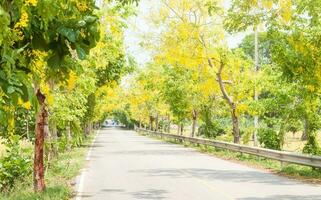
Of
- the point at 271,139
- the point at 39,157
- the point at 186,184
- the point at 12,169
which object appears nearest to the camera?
the point at 39,157

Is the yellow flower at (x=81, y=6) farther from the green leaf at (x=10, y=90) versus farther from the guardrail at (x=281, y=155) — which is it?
A: the guardrail at (x=281, y=155)

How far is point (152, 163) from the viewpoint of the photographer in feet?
78.3

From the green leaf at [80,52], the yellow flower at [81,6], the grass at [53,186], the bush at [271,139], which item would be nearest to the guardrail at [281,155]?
the bush at [271,139]

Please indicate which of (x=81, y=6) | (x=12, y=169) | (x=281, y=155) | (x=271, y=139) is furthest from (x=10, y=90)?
(x=271, y=139)

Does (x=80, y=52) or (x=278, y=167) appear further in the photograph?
(x=278, y=167)

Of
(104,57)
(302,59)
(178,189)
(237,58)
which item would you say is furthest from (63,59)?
(237,58)

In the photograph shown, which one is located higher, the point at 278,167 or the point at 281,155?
the point at 281,155

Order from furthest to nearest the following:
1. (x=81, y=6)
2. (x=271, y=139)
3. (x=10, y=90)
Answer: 1. (x=271, y=139)
2. (x=81, y=6)
3. (x=10, y=90)

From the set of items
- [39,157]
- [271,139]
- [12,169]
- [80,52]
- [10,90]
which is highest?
[80,52]

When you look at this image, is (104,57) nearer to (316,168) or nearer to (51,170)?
(51,170)

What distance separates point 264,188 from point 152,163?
9.65m

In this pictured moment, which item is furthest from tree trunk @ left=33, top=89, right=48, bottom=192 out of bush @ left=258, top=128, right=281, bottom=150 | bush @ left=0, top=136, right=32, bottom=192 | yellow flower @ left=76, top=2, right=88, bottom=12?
bush @ left=258, top=128, right=281, bottom=150

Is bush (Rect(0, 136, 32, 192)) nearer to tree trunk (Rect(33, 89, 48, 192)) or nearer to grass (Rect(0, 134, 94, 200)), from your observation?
grass (Rect(0, 134, 94, 200))

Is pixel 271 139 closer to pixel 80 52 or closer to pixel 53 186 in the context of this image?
pixel 53 186
